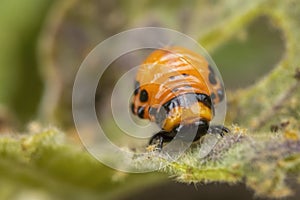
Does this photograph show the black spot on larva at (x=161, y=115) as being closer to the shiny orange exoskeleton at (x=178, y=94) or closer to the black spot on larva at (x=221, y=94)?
the shiny orange exoskeleton at (x=178, y=94)

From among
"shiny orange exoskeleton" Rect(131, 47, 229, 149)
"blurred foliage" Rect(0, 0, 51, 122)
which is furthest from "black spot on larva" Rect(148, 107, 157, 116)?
"blurred foliage" Rect(0, 0, 51, 122)

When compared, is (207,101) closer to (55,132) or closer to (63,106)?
(55,132)

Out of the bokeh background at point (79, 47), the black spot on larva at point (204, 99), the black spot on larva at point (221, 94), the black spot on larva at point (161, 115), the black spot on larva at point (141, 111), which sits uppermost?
the bokeh background at point (79, 47)

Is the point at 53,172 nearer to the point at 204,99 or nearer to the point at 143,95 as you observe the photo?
the point at 143,95

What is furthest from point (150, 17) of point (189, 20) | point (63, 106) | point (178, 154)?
point (178, 154)

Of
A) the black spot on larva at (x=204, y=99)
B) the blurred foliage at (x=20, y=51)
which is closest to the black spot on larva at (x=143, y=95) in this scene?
the black spot on larva at (x=204, y=99)

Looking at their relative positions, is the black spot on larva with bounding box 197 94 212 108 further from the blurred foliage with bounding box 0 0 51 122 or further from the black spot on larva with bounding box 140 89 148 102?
the blurred foliage with bounding box 0 0 51 122
